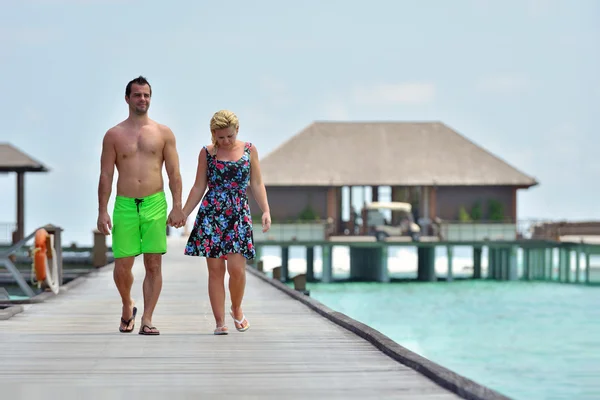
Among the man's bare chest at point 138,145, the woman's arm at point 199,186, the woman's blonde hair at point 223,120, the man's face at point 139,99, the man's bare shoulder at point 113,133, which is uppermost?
the man's face at point 139,99

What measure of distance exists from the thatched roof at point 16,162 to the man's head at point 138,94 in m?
25.2

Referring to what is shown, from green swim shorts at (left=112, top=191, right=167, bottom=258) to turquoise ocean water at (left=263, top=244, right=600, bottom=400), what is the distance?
1188cm

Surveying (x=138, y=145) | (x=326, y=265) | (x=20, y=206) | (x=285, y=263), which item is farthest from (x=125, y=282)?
(x=285, y=263)

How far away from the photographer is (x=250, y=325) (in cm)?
973

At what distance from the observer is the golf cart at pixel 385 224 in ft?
141

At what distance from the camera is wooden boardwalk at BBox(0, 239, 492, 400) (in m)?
5.95

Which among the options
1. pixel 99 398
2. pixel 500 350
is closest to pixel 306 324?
pixel 99 398

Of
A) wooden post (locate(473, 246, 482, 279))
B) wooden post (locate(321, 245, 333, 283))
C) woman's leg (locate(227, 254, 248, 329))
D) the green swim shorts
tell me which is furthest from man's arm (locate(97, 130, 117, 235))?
wooden post (locate(473, 246, 482, 279))

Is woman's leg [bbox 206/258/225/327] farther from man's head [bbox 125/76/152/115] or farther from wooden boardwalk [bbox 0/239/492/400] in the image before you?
man's head [bbox 125/76/152/115]

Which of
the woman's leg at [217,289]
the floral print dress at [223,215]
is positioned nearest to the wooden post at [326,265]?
the woman's leg at [217,289]

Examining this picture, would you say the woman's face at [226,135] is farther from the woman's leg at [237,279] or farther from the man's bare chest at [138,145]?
the woman's leg at [237,279]

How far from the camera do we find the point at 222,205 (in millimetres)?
8602

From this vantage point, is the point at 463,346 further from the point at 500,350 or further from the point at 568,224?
the point at 568,224

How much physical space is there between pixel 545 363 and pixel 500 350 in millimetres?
2758
